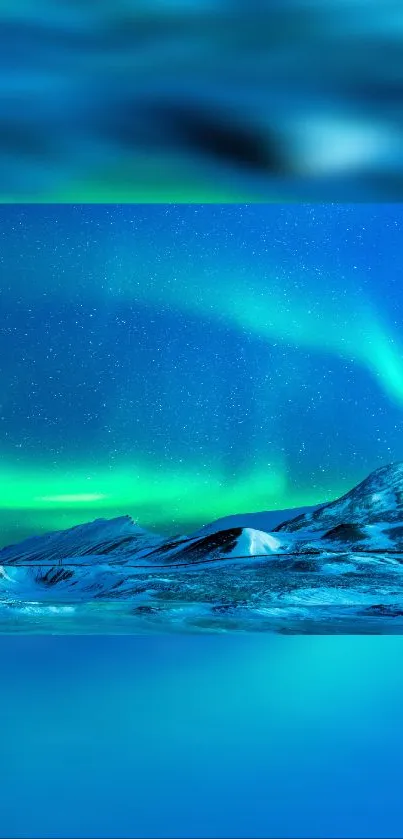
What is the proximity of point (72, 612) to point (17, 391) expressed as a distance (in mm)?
2001

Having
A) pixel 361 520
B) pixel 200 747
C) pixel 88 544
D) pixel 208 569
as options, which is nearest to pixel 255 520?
pixel 88 544

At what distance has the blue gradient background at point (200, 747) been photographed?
1.23m

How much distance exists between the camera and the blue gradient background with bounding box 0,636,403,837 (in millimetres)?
1231

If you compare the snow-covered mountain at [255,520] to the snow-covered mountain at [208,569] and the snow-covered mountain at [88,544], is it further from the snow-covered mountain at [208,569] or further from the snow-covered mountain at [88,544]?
the snow-covered mountain at [88,544]

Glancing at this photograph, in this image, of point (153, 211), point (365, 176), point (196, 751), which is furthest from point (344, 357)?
point (196, 751)

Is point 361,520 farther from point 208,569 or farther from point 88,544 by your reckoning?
point 88,544

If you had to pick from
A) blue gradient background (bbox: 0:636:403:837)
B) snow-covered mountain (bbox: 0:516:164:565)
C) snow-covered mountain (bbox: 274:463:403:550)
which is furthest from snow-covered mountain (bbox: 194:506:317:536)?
blue gradient background (bbox: 0:636:403:837)

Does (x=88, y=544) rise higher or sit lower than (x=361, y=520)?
lower

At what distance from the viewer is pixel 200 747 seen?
165 cm

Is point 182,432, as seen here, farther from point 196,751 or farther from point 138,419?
point 196,751

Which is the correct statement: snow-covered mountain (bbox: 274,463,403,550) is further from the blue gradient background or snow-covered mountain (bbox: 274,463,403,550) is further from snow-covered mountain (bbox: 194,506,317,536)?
the blue gradient background

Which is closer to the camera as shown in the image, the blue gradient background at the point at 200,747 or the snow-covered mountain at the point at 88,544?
the blue gradient background at the point at 200,747

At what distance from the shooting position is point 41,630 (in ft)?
13.4

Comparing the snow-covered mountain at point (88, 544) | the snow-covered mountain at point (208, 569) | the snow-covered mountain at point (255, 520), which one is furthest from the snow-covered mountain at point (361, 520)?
the snow-covered mountain at point (88, 544)
